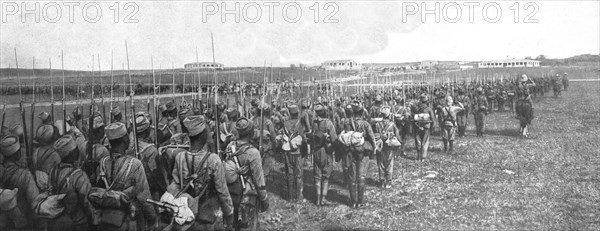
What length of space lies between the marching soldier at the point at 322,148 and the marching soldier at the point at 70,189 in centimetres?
546

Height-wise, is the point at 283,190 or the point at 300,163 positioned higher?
the point at 300,163

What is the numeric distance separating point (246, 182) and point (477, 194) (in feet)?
20.5

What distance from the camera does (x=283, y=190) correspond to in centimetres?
1115

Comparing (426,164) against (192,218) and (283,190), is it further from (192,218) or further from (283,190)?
(192,218)

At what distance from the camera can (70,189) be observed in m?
4.75

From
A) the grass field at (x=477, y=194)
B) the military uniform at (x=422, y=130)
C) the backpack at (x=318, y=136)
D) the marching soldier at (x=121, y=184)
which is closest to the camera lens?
the marching soldier at (x=121, y=184)

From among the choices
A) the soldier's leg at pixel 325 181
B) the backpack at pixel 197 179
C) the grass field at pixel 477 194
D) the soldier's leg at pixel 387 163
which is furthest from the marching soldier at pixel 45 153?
the soldier's leg at pixel 387 163

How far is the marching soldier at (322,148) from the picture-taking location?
9.60 meters

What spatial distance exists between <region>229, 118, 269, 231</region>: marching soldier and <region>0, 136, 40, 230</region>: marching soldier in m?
2.53

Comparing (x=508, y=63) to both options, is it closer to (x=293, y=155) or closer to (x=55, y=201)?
(x=293, y=155)

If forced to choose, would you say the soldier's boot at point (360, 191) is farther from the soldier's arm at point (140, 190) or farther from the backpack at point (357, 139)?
the soldier's arm at point (140, 190)

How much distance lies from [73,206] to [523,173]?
37.1 ft

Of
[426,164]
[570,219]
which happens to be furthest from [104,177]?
[426,164]

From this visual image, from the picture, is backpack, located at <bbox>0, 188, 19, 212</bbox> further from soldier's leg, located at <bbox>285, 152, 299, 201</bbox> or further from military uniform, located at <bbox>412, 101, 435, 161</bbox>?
military uniform, located at <bbox>412, 101, 435, 161</bbox>
